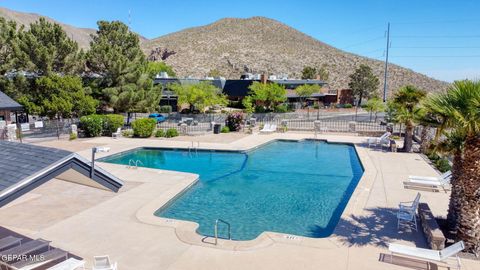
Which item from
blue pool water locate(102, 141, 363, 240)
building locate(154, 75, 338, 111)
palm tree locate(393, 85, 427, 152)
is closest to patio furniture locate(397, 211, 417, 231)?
blue pool water locate(102, 141, 363, 240)

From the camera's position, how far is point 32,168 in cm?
707

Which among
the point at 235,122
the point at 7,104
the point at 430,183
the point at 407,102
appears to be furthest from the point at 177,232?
the point at 7,104

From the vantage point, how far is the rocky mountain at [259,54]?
3885 inches

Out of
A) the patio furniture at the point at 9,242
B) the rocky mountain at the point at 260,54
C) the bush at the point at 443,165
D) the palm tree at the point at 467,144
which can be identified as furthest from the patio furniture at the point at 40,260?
the rocky mountain at the point at 260,54

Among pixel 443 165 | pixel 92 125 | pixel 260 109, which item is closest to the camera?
pixel 443 165

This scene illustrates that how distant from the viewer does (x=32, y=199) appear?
13.2 m

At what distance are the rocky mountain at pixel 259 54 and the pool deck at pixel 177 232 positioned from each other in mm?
81732

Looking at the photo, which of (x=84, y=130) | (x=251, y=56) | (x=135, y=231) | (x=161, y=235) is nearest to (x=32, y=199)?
(x=135, y=231)

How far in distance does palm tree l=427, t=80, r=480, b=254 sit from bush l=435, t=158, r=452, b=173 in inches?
385

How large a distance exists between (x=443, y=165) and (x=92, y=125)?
83.0ft

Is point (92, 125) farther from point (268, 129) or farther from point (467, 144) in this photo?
point (467, 144)

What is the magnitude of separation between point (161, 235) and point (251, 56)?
333ft

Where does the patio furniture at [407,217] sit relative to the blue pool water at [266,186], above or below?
above

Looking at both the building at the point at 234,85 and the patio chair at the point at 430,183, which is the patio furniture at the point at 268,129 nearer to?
the patio chair at the point at 430,183
